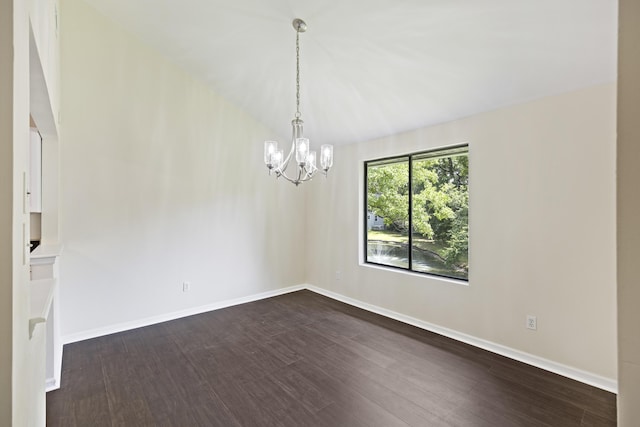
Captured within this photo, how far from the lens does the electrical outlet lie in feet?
9.03

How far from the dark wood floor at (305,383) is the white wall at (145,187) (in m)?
0.61

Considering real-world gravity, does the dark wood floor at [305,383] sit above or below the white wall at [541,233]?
below

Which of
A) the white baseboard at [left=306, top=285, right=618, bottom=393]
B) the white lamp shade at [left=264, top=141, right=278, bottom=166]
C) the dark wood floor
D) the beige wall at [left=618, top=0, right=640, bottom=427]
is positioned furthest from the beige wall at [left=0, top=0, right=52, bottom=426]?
the white baseboard at [left=306, top=285, right=618, bottom=393]

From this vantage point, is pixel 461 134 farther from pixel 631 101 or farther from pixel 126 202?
pixel 126 202

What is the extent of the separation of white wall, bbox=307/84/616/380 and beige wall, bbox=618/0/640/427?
2552mm

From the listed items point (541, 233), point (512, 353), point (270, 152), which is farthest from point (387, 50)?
point (512, 353)

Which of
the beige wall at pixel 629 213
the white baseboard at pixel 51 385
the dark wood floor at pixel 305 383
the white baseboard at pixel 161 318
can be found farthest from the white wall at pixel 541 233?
the white baseboard at pixel 51 385

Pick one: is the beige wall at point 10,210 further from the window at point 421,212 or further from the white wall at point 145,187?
the window at point 421,212

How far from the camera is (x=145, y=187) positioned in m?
3.67

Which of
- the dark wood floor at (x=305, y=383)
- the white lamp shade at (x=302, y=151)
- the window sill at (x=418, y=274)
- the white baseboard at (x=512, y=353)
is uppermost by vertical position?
the white lamp shade at (x=302, y=151)

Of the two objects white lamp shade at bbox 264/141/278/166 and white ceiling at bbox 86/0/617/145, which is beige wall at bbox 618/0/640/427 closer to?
white ceiling at bbox 86/0/617/145

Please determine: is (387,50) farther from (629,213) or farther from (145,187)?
(145,187)

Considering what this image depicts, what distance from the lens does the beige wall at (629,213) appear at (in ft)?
1.62

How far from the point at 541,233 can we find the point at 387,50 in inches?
85.8
